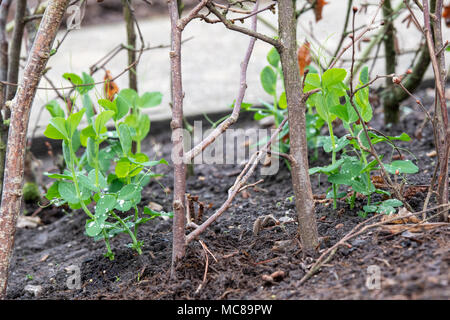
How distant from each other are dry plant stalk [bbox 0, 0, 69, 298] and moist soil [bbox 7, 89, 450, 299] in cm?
24

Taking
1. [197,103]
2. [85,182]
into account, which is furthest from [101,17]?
[85,182]

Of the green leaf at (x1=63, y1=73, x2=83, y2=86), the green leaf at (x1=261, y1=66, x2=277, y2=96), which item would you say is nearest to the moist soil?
the green leaf at (x1=261, y1=66, x2=277, y2=96)

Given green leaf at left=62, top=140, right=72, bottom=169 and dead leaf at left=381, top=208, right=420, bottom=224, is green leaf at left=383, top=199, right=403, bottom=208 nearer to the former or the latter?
dead leaf at left=381, top=208, right=420, bottom=224

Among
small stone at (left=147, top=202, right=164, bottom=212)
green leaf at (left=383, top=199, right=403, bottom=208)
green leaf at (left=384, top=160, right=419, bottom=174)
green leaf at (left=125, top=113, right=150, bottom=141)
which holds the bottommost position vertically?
small stone at (left=147, top=202, right=164, bottom=212)

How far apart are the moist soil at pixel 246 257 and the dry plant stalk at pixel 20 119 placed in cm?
24

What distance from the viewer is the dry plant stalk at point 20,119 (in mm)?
1234

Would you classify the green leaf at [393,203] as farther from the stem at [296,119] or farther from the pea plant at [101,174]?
the pea plant at [101,174]

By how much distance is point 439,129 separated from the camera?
130 centimetres

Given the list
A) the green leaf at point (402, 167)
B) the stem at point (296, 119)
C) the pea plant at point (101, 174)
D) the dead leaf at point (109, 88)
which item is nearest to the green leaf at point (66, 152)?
the pea plant at point (101, 174)

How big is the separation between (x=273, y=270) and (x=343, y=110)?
468 millimetres

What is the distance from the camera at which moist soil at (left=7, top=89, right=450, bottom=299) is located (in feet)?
3.46

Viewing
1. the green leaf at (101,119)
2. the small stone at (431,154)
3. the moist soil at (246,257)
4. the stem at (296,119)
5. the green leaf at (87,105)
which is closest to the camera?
the moist soil at (246,257)

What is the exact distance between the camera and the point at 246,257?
4.24 feet

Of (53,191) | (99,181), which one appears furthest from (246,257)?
(53,191)
